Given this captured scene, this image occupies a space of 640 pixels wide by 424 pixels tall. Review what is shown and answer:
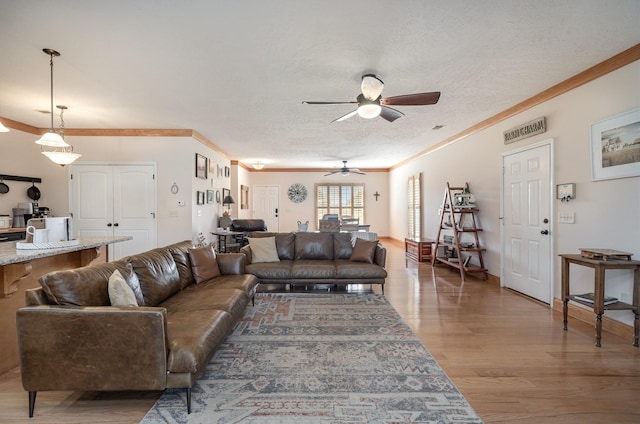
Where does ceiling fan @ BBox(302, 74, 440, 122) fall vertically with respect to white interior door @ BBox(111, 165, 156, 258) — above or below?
above

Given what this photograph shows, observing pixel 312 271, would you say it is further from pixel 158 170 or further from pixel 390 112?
pixel 158 170

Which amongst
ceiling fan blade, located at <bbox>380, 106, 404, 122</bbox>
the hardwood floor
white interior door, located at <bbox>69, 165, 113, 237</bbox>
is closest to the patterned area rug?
the hardwood floor

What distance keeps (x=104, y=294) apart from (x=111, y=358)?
48 cm

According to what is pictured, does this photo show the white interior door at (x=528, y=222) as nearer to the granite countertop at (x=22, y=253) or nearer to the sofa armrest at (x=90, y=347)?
the sofa armrest at (x=90, y=347)

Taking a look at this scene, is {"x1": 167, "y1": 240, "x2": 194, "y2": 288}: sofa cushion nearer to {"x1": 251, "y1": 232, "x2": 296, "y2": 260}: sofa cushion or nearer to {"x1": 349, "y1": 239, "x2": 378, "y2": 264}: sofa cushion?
{"x1": 251, "y1": 232, "x2": 296, "y2": 260}: sofa cushion

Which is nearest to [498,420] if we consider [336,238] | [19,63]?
[336,238]

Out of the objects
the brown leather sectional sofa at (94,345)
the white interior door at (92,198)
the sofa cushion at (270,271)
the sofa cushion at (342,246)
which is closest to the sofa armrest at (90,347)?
the brown leather sectional sofa at (94,345)

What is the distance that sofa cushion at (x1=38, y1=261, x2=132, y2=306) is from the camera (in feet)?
6.09

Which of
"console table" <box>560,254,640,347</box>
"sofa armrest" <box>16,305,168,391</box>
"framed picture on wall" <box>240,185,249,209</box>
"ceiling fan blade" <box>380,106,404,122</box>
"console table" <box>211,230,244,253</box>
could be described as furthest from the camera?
"framed picture on wall" <box>240,185,249,209</box>

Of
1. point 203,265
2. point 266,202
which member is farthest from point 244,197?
point 203,265

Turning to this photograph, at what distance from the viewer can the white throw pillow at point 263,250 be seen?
457cm

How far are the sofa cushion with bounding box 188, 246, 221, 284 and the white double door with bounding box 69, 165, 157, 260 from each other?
269 centimetres

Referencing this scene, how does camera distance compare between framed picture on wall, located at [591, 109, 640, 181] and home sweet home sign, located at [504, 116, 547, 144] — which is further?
home sweet home sign, located at [504, 116, 547, 144]

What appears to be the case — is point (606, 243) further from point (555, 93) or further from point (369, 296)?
point (369, 296)
